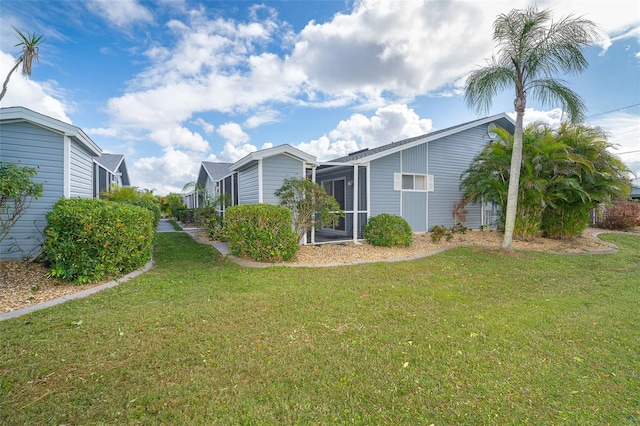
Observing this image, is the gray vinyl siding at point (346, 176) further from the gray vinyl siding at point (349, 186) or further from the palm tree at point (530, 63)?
the palm tree at point (530, 63)

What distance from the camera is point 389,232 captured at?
9219 mm

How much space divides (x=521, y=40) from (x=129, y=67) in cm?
1135

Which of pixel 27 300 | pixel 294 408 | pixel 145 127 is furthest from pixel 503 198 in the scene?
pixel 145 127

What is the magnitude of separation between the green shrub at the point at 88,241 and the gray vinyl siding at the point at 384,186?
777 centimetres

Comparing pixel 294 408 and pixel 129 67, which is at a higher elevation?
pixel 129 67

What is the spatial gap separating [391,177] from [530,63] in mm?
5241

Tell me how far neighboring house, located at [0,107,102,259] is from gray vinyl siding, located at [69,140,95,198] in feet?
0.56

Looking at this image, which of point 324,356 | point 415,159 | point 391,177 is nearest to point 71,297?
point 324,356

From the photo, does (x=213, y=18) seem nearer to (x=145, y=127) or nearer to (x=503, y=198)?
(x=145, y=127)

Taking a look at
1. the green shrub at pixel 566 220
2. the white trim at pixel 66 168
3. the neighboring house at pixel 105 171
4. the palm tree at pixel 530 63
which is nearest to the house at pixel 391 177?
the palm tree at pixel 530 63

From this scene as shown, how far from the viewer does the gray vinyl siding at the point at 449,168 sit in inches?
485

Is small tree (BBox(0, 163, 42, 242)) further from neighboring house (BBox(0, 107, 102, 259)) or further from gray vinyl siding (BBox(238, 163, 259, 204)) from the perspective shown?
gray vinyl siding (BBox(238, 163, 259, 204))

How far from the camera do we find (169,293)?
4.67m

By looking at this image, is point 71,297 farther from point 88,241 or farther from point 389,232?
point 389,232
